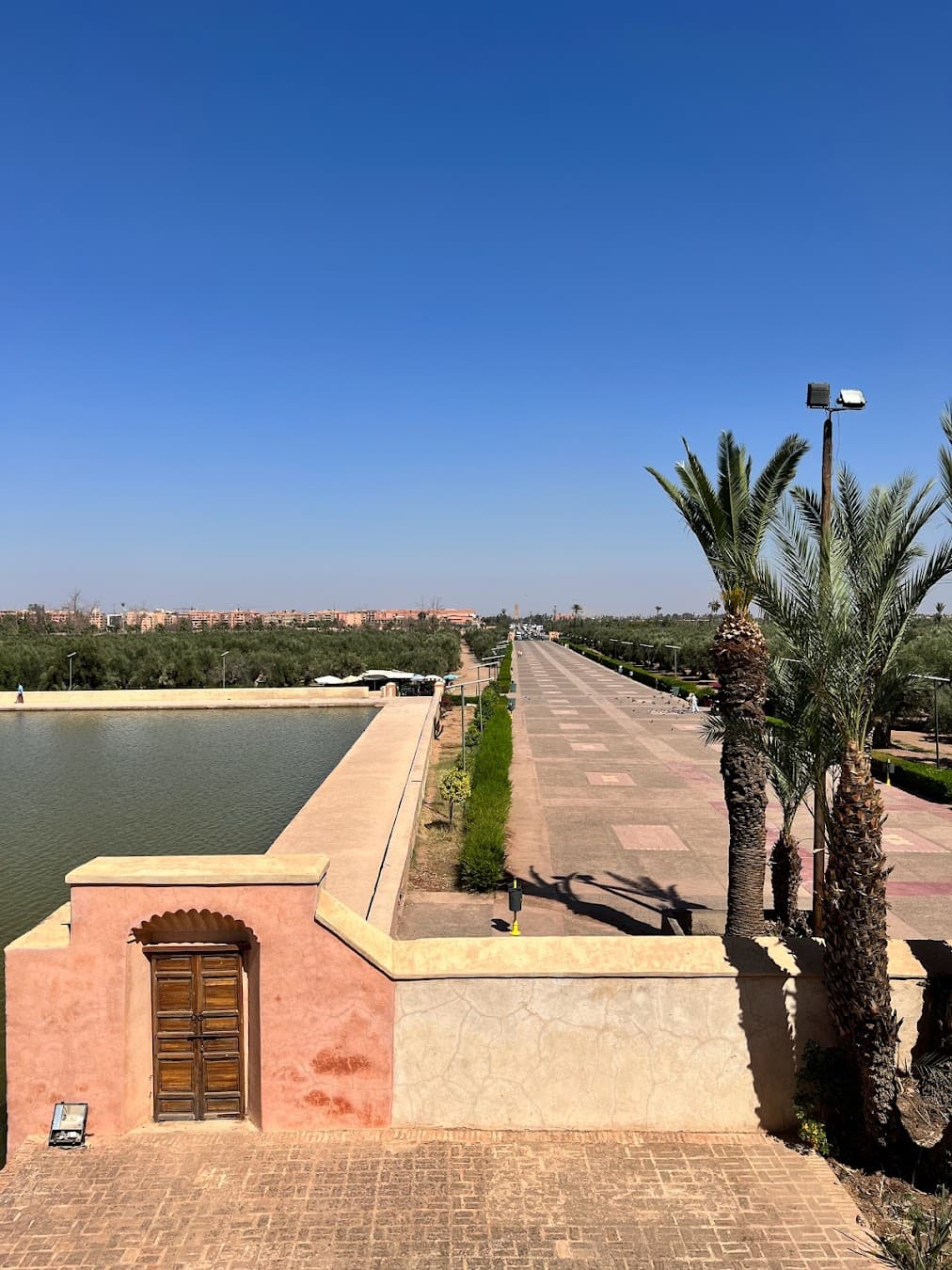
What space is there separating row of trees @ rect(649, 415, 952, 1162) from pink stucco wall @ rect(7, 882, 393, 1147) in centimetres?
360

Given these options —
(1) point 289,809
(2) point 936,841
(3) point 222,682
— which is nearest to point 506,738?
(1) point 289,809

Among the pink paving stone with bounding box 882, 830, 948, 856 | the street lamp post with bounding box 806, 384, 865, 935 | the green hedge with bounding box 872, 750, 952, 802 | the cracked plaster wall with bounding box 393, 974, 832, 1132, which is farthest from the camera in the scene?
the green hedge with bounding box 872, 750, 952, 802

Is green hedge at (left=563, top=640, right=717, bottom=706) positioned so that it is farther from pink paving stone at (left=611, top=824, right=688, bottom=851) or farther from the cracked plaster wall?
the cracked plaster wall

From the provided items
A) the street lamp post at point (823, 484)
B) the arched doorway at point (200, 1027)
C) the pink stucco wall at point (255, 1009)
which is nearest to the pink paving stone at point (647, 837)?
the street lamp post at point (823, 484)

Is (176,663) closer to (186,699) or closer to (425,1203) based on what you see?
(186,699)

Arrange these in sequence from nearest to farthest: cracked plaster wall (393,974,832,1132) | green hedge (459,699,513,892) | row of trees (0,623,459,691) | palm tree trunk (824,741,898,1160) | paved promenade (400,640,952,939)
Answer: palm tree trunk (824,741,898,1160) → cracked plaster wall (393,974,832,1132) → paved promenade (400,640,952,939) → green hedge (459,699,513,892) → row of trees (0,623,459,691)

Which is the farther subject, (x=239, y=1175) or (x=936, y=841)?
(x=936, y=841)

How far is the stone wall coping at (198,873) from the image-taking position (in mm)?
5734

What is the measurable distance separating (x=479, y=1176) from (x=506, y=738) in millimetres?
14438

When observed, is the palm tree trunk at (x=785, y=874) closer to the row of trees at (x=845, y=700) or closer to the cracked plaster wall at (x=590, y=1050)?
the row of trees at (x=845, y=700)

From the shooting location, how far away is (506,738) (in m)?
19.8

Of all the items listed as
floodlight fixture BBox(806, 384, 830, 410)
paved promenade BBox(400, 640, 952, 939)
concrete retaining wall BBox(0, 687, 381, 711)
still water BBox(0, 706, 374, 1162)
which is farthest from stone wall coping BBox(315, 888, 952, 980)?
concrete retaining wall BBox(0, 687, 381, 711)

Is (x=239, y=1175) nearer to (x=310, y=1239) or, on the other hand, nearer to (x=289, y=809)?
(x=310, y=1239)

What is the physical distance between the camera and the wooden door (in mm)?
6109
